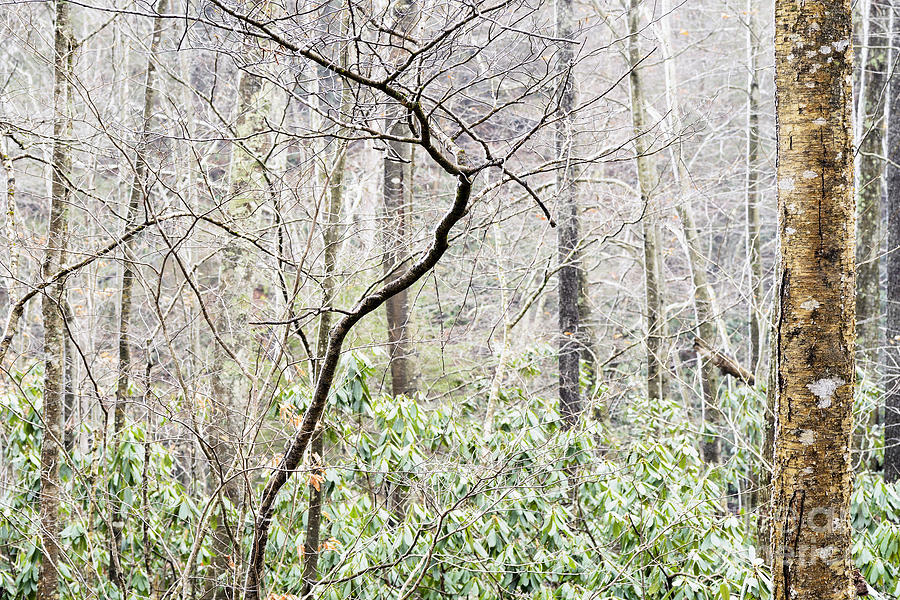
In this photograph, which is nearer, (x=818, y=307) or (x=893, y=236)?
(x=818, y=307)

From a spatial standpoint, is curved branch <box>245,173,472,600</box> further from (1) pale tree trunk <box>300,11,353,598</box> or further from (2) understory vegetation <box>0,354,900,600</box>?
(1) pale tree trunk <box>300,11,353,598</box>

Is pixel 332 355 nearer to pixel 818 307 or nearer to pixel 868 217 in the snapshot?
pixel 818 307

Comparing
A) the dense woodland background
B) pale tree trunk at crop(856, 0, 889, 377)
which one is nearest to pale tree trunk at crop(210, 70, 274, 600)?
the dense woodland background

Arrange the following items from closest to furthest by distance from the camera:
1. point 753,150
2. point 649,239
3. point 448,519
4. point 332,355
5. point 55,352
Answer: point 332,355
point 448,519
point 55,352
point 649,239
point 753,150

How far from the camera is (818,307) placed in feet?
7.57

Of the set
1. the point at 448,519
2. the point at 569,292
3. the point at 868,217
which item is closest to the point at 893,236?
the point at 868,217

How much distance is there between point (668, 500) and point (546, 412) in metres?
1.12

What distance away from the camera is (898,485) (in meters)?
4.87

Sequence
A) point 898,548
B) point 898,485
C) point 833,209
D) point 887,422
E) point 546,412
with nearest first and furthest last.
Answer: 1. point 833,209
2. point 898,548
3. point 898,485
4. point 546,412
5. point 887,422

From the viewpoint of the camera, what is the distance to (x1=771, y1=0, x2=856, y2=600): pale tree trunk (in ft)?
7.57

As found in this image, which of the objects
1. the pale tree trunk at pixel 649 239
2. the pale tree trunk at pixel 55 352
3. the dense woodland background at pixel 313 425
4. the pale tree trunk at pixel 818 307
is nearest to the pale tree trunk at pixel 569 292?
the pale tree trunk at pixel 649 239

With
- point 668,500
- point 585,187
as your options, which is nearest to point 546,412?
point 668,500

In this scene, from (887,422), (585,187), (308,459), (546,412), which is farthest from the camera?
(585,187)

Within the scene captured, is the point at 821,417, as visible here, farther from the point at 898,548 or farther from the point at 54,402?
the point at 54,402
